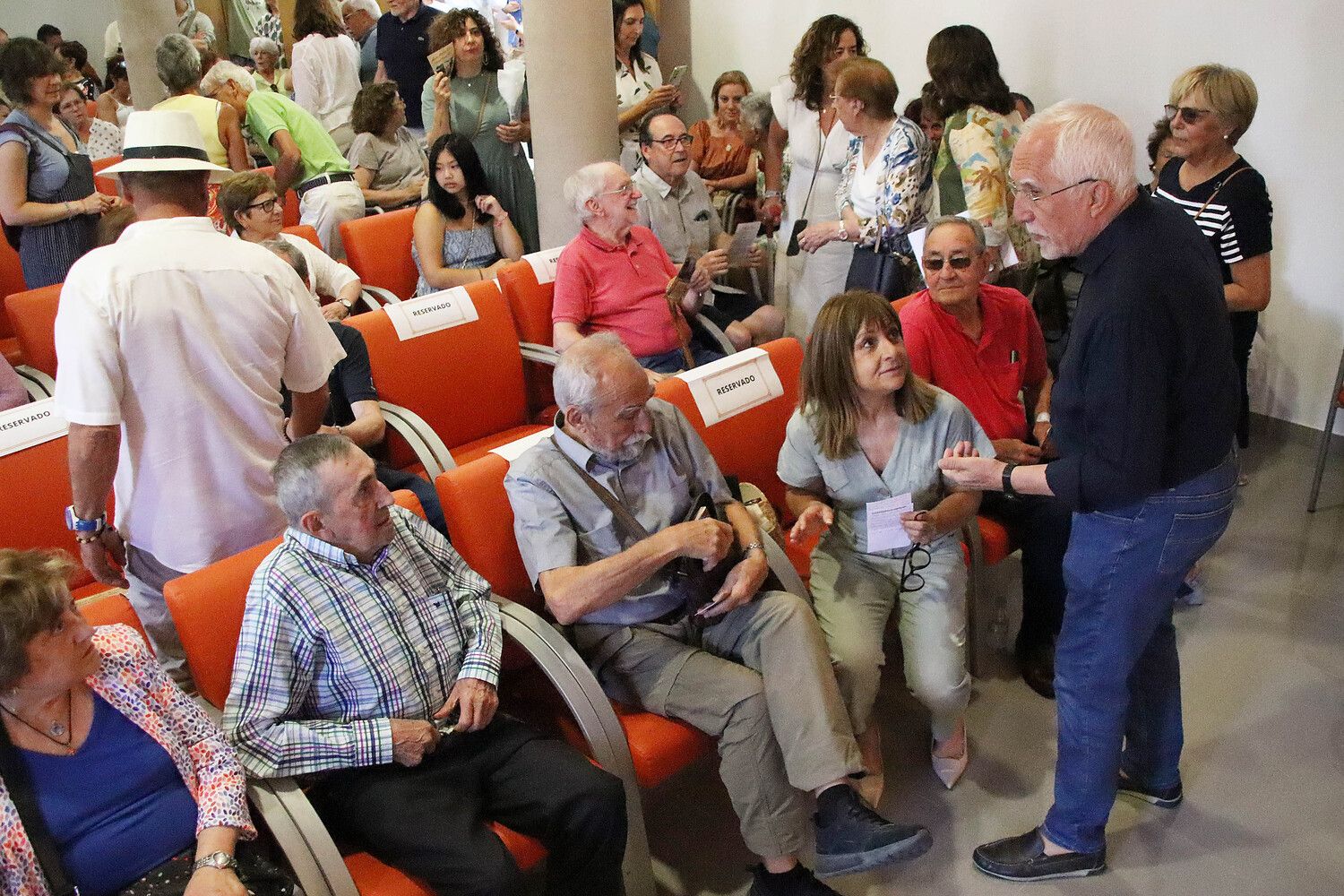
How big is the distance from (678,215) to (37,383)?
2.34 m

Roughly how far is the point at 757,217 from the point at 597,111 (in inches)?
69.6

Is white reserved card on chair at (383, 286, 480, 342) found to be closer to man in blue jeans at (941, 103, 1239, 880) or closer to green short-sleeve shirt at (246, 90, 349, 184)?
man in blue jeans at (941, 103, 1239, 880)

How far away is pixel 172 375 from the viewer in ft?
7.48

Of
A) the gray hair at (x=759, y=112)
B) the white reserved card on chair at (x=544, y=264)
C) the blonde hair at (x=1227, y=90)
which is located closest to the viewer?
the blonde hair at (x=1227, y=90)

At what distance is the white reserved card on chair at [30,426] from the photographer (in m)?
2.59

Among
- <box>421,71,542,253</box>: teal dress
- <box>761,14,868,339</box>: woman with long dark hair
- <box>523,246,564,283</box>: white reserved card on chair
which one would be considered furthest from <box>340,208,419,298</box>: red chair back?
<box>761,14,868,339</box>: woman with long dark hair

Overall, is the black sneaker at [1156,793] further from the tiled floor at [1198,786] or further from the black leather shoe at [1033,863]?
the black leather shoe at [1033,863]

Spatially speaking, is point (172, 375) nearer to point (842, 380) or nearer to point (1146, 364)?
point (842, 380)

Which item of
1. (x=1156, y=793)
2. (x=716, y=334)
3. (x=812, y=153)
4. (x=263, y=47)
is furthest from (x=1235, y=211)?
(x=263, y=47)

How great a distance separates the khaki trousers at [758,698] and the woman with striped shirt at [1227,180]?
1.92 m

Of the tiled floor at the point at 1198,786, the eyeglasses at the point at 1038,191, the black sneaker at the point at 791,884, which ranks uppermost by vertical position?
the eyeglasses at the point at 1038,191

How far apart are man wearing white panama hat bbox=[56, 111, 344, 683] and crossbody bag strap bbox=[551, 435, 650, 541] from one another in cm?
66

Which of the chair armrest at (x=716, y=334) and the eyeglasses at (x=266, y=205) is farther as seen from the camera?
the chair armrest at (x=716, y=334)

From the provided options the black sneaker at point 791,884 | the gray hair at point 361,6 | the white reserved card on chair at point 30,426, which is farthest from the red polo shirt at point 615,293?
the gray hair at point 361,6
